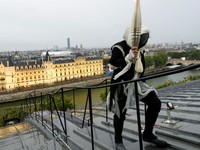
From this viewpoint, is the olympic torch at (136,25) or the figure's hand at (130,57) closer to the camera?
the olympic torch at (136,25)

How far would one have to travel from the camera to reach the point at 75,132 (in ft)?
14.8

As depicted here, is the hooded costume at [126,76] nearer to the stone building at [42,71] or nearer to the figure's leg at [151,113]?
the figure's leg at [151,113]

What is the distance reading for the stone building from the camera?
52.9 m

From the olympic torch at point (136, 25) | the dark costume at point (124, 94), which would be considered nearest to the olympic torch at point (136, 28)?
the olympic torch at point (136, 25)

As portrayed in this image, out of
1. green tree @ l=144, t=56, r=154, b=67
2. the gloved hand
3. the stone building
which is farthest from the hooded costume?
green tree @ l=144, t=56, r=154, b=67

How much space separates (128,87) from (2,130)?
18.5 feet

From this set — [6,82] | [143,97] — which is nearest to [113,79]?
[143,97]

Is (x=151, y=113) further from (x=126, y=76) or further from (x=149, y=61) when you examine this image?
(x=149, y=61)

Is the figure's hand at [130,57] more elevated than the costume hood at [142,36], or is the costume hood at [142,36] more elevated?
the costume hood at [142,36]

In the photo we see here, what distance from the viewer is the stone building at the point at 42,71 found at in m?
52.9

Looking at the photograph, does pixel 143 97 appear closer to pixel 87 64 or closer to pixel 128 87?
pixel 128 87

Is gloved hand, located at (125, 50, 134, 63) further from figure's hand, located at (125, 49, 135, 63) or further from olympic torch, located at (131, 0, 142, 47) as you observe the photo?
olympic torch, located at (131, 0, 142, 47)

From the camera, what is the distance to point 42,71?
57.2 meters

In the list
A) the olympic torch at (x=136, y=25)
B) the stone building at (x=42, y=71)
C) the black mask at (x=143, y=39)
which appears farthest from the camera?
the stone building at (x=42, y=71)
